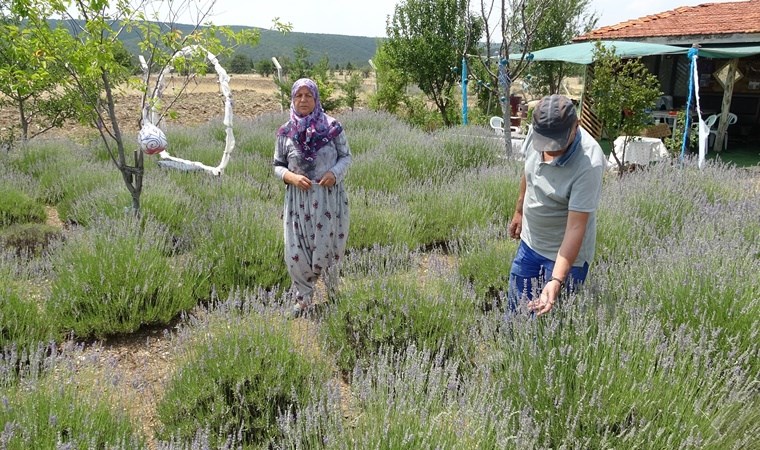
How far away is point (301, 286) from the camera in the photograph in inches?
137

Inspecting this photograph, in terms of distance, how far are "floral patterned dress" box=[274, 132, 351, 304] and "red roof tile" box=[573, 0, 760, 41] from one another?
10.7 m

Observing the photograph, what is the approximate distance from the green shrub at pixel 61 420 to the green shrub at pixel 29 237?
8.63 feet

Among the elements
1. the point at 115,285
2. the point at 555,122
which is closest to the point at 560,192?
the point at 555,122

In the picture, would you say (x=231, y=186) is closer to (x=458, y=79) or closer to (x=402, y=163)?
(x=402, y=163)

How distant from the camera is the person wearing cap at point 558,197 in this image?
2.09m

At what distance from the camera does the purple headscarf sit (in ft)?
10.6

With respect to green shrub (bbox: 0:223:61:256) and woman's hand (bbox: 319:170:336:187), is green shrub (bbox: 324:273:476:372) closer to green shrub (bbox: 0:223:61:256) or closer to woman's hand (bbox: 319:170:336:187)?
woman's hand (bbox: 319:170:336:187)

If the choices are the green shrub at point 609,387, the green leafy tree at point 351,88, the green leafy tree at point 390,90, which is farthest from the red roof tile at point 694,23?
the green shrub at point 609,387

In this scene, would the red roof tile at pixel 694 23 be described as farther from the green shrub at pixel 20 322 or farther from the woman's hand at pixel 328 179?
the green shrub at pixel 20 322

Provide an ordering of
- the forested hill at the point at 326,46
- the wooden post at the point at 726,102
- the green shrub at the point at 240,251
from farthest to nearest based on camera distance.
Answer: the forested hill at the point at 326,46, the wooden post at the point at 726,102, the green shrub at the point at 240,251

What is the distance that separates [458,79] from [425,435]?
13.8 metres

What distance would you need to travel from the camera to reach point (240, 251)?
395 centimetres

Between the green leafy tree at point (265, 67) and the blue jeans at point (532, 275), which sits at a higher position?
the green leafy tree at point (265, 67)

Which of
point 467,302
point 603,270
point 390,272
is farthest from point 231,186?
point 603,270
